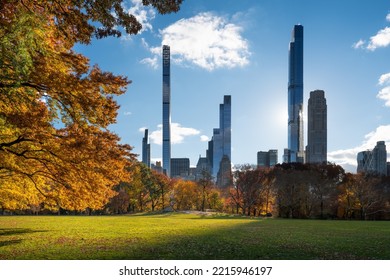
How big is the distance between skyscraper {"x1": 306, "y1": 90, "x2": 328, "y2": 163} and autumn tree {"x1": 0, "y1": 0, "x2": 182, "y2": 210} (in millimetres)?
164485

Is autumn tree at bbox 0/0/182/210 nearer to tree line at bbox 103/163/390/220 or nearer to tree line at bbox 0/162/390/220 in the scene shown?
tree line at bbox 0/162/390/220

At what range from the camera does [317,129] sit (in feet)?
602

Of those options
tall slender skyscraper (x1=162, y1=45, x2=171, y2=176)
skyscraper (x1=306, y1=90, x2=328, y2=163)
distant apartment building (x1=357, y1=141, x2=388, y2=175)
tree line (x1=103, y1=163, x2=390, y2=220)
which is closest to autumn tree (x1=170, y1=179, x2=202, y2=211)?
tree line (x1=103, y1=163, x2=390, y2=220)

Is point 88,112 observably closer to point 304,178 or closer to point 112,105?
point 112,105

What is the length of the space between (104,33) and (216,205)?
68262 millimetres

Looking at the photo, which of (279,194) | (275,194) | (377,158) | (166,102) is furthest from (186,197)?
(377,158)

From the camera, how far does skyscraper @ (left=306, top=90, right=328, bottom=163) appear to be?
169625 mm

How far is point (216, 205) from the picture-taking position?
76.4 m

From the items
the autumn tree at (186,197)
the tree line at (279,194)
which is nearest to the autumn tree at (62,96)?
the tree line at (279,194)

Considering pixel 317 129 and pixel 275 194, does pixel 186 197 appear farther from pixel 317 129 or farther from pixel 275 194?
pixel 317 129

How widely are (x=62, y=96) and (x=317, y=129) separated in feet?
601

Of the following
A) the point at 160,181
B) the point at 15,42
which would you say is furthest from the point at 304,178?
the point at 15,42

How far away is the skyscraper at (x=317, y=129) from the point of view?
170m

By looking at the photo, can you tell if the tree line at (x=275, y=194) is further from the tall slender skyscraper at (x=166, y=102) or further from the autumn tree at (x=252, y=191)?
the tall slender skyscraper at (x=166, y=102)
